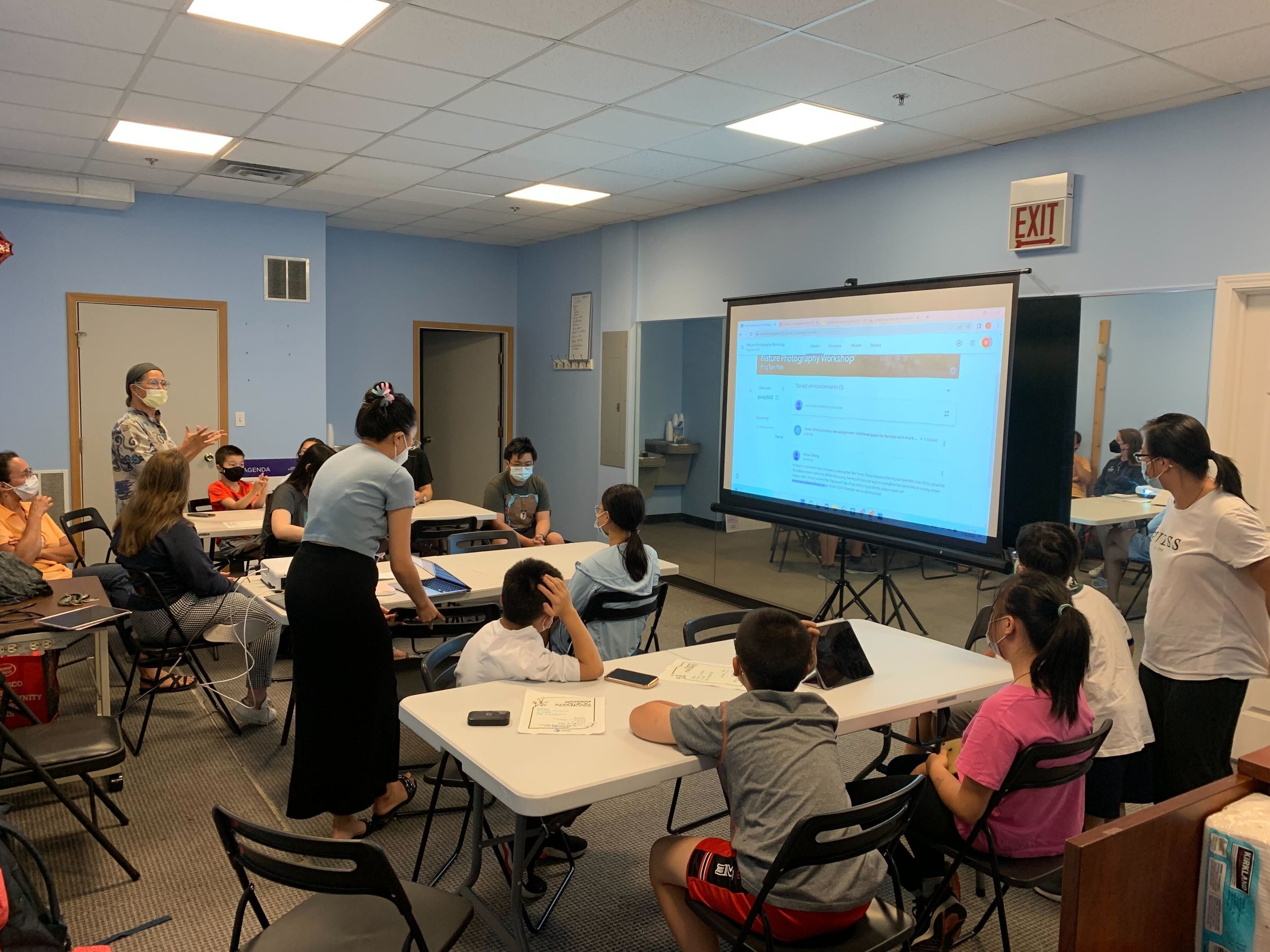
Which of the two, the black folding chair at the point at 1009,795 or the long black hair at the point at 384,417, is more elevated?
the long black hair at the point at 384,417

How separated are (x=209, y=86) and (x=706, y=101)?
7.38 ft

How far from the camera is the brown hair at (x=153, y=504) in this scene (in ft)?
12.4

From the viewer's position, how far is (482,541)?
15.7ft

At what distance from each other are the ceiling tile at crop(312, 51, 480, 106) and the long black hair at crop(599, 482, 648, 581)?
196cm

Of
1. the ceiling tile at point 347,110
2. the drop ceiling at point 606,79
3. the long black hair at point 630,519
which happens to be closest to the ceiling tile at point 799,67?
the drop ceiling at point 606,79

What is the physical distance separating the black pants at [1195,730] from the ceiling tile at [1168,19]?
2177mm

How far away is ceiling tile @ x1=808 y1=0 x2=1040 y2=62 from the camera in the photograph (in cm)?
302

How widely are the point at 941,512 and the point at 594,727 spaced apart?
2.58m

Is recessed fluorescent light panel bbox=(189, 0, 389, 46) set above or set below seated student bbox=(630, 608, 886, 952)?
above

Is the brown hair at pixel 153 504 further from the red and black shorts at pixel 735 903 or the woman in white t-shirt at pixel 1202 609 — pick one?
Result: the woman in white t-shirt at pixel 1202 609

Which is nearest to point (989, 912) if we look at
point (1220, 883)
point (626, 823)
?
point (1220, 883)

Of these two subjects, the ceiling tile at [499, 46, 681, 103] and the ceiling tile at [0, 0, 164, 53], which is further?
the ceiling tile at [499, 46, 681, 103]

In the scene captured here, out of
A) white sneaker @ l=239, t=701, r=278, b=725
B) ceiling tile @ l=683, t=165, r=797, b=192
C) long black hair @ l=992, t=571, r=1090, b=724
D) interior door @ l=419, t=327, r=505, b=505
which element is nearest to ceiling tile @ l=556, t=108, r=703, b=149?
ceiling tile @ l=683, t=165, r=797, b=192

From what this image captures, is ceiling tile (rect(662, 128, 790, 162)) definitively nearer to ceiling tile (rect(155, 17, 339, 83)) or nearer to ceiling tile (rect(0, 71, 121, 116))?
ceiling tile (rect(155, 17, 339, 83))
